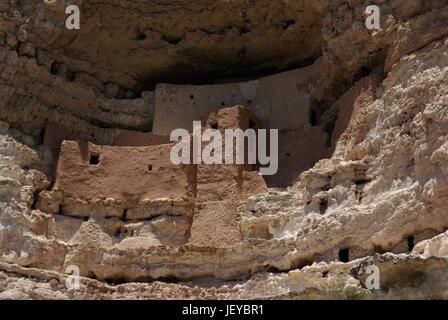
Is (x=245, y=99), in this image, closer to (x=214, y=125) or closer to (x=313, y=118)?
Result: (x=214, y=125)

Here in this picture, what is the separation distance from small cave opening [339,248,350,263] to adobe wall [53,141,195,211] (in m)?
3.93

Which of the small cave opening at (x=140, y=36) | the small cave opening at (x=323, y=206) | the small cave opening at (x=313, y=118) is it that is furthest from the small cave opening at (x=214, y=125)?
the small cave opening at (x=323, y=206)

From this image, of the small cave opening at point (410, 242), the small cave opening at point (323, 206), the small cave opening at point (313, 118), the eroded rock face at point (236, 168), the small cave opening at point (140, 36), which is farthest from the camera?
the small cave opening at point (140, 36)

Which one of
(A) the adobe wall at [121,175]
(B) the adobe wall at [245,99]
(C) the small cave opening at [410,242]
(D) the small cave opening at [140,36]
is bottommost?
(C) the small cave opening at [410,242]

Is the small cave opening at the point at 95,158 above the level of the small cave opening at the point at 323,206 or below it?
above

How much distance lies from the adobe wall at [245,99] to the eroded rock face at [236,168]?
0.17ft

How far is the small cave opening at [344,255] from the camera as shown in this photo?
16266 mm

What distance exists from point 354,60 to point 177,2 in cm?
435

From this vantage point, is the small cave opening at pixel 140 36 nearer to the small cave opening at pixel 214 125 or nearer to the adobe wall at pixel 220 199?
the small cave opening at pixel 214 125

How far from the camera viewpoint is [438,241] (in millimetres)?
14594

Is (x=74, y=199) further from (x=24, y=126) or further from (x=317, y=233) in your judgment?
(x=317, y=233)

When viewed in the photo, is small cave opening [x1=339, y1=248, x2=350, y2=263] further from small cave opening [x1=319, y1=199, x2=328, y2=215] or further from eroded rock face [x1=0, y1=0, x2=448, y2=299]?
small cave opening [x1=319, y1=199, x2=328, y2=215]

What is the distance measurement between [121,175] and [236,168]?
92.1 inches

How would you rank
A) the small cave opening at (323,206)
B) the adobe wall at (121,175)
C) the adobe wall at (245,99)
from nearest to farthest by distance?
the small cave opening at (323,206) < the adobe wall at (121,175) < the adobe wall at (245,99)
